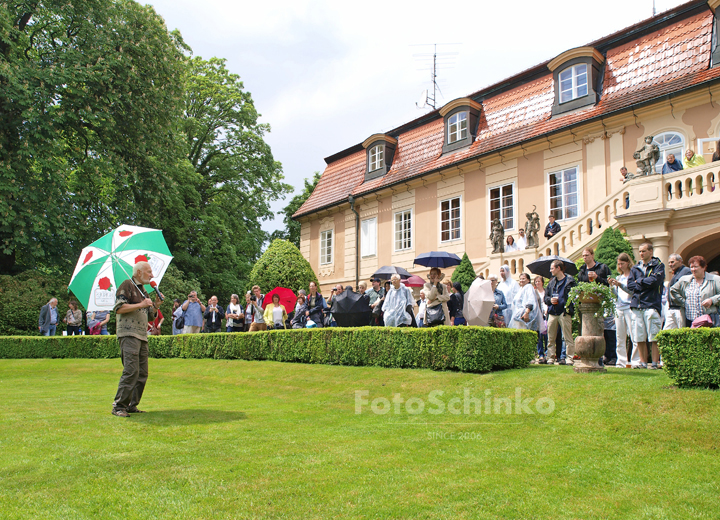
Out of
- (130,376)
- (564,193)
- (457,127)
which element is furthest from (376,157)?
(130,376)

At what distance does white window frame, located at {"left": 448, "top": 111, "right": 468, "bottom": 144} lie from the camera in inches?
860

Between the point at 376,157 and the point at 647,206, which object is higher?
the point at 376,157

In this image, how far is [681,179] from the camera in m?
13.6

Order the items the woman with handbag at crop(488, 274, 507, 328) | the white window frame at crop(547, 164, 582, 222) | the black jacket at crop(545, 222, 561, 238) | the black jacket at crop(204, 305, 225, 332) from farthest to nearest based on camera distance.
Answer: the black jacket at crop(204, 305, 225, 332) → the white window frame at crop(547, 164, 582, 222) → the black jacket at crop(545, 222, 561, 238) → the woman with handbag at crop(488, 274, 507, 328)

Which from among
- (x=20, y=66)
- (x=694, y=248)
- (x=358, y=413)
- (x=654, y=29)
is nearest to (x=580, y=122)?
(x=654, y=29)

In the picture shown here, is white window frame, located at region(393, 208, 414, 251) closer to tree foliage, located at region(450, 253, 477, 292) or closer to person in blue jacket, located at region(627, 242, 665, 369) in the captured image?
tree foliage, located at region(450, 253, 477, 292)

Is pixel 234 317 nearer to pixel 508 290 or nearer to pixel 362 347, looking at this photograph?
pixel 362 347

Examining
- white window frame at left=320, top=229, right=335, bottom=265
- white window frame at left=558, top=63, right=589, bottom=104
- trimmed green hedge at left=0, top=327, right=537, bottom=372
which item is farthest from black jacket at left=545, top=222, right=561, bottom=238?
white window frame at left=320, top=229, right=335, bottom=265

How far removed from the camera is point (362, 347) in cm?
1144

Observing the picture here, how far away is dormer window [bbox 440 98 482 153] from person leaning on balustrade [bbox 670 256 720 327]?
45.4 feet

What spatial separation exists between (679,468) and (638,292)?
15.6 ft

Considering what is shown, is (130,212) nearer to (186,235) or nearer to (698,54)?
(186,235)

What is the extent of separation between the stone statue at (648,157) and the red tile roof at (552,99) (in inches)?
98.7

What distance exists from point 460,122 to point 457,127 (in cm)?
25
